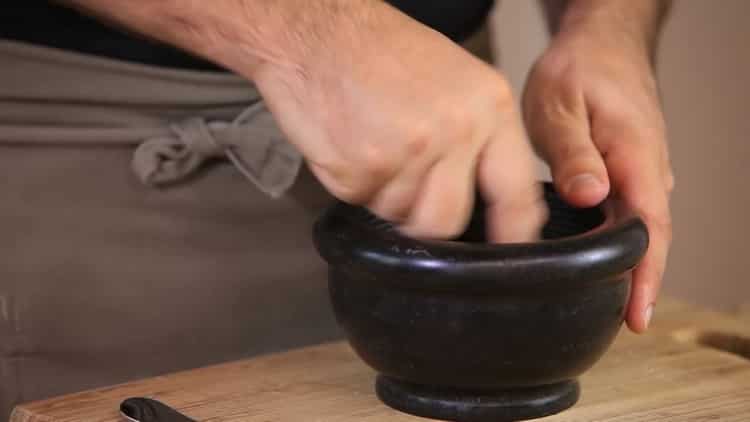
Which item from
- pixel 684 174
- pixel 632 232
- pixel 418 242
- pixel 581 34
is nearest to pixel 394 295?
pixel 418 242

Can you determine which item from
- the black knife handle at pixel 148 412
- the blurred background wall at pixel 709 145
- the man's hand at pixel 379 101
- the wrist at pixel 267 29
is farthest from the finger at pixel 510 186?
the blurred background wall at pixel 709 145

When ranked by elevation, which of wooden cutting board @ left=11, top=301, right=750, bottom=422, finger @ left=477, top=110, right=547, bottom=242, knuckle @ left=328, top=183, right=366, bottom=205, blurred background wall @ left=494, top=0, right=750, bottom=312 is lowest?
blurred background wall @ left=494, top=0, right=750, bottom=312

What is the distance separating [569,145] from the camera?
859 millimetres

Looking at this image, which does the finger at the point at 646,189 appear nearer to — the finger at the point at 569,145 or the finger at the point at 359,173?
the finger at the point at 569,145

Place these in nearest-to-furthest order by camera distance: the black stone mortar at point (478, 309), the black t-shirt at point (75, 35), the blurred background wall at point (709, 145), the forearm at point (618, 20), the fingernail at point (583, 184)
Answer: the black stone mortar at point (478, 309), the fingernail at point (583, 184), the black t-shirt at point (75, 35), the forearm at point (618, 20), the blurred background wall at point (709, 145)

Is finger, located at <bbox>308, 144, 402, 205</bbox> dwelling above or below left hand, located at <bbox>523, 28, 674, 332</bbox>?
above

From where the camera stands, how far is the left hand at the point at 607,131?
81cm

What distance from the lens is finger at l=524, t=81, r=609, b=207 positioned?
781 mm

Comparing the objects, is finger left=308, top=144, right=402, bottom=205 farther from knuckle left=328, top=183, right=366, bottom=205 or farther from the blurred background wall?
the blurred background wall

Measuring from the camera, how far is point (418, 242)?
2.15 ft

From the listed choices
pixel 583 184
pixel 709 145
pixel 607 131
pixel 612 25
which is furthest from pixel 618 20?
pixel 709 145

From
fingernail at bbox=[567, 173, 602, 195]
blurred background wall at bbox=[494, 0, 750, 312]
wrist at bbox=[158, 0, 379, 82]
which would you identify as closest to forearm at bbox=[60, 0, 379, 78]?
wrist at bbox=[158, 0, 379, 82]

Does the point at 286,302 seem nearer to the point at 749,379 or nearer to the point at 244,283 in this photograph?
the point at 244,283

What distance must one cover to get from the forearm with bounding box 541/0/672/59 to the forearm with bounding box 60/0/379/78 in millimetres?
373
